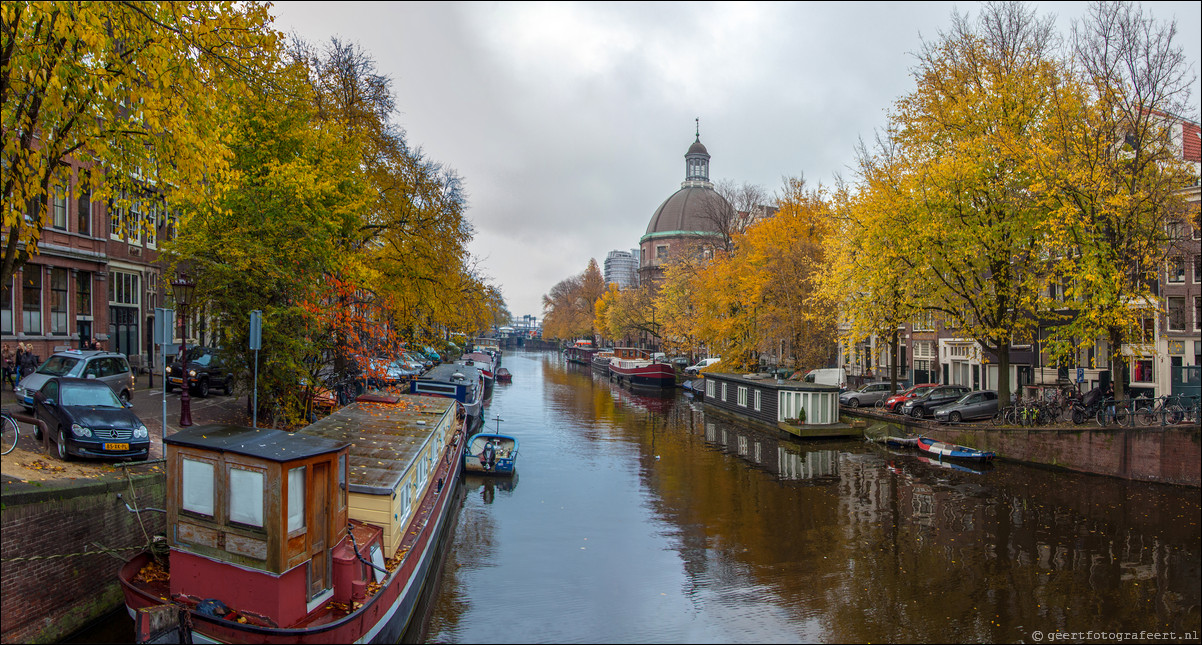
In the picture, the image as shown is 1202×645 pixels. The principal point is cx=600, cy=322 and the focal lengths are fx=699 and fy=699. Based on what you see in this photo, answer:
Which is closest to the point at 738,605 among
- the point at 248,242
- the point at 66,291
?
the point at 248,242

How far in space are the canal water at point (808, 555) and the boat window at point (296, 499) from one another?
4.07 metres

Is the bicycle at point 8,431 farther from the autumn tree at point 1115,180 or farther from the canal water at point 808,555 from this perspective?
the autumn tree at point 1115,180

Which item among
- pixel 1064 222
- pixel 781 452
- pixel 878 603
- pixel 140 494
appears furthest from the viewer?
pixel 781 452

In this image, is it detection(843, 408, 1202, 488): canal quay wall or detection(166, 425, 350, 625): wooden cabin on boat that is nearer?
detection(166, 425, 350, 625): wooden cabin on boat

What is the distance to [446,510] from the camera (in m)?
19.1

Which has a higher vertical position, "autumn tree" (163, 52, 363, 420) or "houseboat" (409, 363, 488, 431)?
"autumn tree" (163, 52, 363, 420)

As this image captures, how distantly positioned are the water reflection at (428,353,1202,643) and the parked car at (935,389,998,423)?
11.9 ft

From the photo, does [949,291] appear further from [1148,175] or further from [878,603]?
[878,603]

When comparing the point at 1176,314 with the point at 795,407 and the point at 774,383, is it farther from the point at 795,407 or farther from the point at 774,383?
the point at 774,383

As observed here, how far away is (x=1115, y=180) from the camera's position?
24375 mm

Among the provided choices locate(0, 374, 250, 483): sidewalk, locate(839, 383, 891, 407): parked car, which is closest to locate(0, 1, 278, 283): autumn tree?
locate(0, 374, 250, 483): sidewalk

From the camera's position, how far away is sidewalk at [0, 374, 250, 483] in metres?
12.7

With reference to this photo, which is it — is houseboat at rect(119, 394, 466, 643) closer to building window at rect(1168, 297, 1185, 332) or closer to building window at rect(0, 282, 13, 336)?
building window at rect(0, 282, 13, 336)

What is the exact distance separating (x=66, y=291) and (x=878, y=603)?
109 feet
